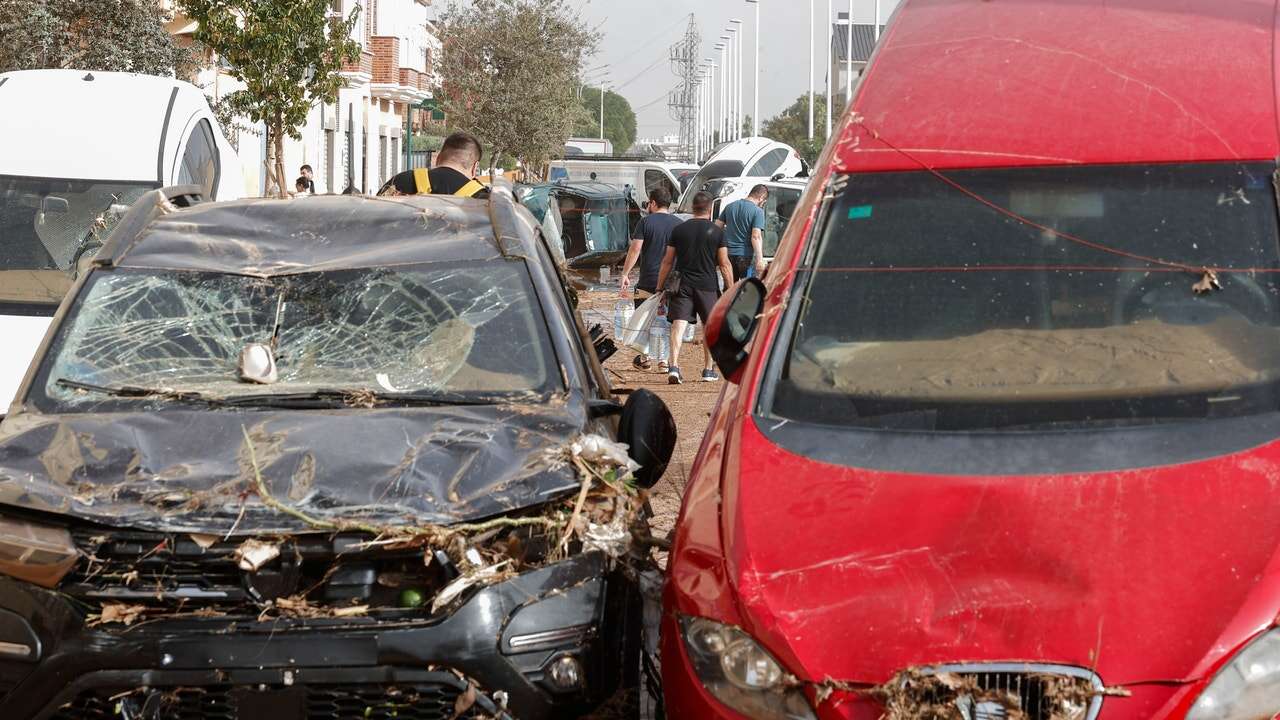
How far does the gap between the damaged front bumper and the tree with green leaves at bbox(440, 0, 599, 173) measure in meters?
45.7

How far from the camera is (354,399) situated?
505 centimetres

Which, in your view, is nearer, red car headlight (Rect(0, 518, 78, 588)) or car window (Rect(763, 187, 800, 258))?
red car headlight (Rect(0, 518, 78, 588))

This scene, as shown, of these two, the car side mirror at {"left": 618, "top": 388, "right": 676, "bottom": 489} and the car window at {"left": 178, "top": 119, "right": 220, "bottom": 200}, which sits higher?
the car window at {"left": 178, "top": 119, "right": 220, "bottom": 200}

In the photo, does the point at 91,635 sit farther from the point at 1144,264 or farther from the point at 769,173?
the point at 769,173

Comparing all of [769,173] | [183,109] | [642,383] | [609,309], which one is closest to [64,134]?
[183,109]

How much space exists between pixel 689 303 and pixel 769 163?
17566 mm

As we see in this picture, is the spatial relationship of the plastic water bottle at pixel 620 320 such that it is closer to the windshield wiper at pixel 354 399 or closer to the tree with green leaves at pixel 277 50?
the tree with green leaves at pixel 277 50

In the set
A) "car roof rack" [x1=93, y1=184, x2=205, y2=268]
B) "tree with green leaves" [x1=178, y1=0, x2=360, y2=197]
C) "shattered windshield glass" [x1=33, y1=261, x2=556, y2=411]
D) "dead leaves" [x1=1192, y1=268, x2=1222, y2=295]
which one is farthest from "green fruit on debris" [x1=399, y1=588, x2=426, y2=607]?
"tree with green leaves" [x1=178, y1=0, x2=360, y2=197]

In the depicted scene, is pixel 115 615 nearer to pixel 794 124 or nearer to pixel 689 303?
pixel 689 303

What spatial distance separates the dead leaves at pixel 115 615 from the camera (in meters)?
4.24

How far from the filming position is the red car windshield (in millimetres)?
4406

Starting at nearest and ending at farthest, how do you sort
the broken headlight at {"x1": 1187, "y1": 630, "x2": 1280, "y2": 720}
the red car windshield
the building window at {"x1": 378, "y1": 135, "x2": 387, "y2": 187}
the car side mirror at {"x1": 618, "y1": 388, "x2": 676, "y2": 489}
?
the broken headlight at {"x1": 1187, "y1": 630, "x2": 1280, "y2": 720} → the red car windshield → the car side mirror at {"x1": 618, "y1": 388, "x2": 676, "y2": 489} → the building window at {"x1": 378, "y1": 135, "x2": 387, "y2": 187}

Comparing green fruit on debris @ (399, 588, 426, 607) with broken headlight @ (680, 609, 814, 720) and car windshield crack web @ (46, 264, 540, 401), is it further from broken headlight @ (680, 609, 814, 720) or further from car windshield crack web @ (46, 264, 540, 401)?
car windshield crack web @ (46, 264, 540, 401)

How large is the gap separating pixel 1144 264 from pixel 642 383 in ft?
32.7
